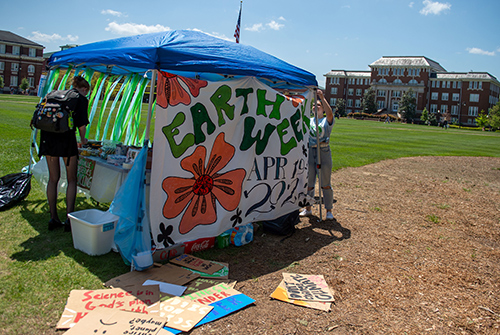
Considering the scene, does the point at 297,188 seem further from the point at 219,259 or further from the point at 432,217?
the point at 432,217

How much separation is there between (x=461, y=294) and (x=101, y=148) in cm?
538

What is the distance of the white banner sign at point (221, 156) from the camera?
4.36m

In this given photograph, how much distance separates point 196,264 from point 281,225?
174 cm

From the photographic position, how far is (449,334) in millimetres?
3406

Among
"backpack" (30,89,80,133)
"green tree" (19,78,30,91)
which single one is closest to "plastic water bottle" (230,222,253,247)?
"backpack" (30,89,80,133)

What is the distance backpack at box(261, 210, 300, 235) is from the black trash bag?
3.91 metres

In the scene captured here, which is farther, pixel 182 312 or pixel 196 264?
pixel 196 264

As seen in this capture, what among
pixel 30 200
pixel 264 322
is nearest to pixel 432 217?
pixel 264 322

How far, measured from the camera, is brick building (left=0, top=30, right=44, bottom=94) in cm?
8519

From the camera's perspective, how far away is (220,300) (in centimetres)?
374

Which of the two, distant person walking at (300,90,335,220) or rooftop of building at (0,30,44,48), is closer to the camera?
distant person walking at (300,90,335,220)

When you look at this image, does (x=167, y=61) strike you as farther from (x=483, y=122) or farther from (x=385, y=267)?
(x=483, y=122)

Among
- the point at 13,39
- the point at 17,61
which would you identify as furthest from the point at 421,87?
the point at 13,39

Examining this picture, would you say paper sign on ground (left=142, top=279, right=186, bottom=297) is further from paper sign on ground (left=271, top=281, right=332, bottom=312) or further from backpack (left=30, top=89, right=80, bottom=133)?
backpack (left=30, top=89, right=80, bottom=133)
